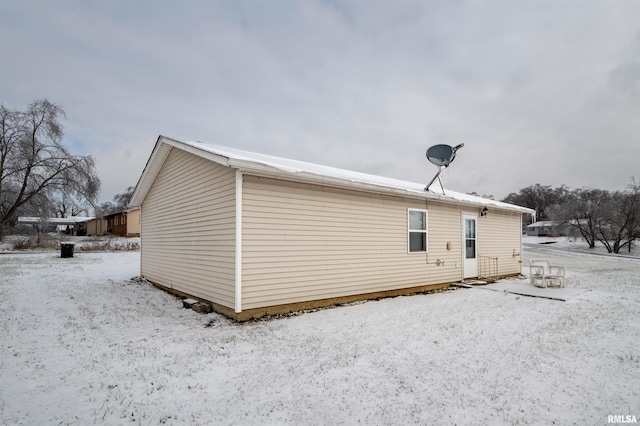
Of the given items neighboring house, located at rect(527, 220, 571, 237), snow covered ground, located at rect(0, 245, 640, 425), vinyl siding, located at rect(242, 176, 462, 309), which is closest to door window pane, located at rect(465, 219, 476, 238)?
vinyl siding, located at rect(242, 176, 462, 309)

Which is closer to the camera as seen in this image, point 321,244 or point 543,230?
point 321,244

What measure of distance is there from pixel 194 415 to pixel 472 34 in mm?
12753

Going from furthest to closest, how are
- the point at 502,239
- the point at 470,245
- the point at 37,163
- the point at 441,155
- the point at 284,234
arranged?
the point at 37,163, the point at 502,239, the point at 470,245, the point at 441,155, the point at 284,234

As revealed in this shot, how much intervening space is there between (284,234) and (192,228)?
8.65 feet

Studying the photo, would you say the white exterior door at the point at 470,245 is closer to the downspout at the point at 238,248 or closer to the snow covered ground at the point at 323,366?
the snow covered ground at the point at 323,366

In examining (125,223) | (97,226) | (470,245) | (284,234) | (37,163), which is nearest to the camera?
(284,234)

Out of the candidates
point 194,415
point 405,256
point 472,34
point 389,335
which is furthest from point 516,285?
point 194,415

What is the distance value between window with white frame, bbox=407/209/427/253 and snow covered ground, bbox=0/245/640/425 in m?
2.37

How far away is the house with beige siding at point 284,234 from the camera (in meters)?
6.00

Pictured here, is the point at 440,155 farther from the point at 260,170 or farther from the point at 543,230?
the point at 543,230

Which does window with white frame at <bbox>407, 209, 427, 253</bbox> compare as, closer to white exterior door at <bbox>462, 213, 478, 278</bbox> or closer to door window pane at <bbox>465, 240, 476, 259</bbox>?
white exterior door at <bbox>462, 213, 478, 278</bbox>

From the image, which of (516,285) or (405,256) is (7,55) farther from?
(516,285)

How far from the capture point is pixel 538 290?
30.0 feet

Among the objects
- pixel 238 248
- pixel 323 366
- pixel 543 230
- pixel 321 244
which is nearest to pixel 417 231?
pixel 321 244
